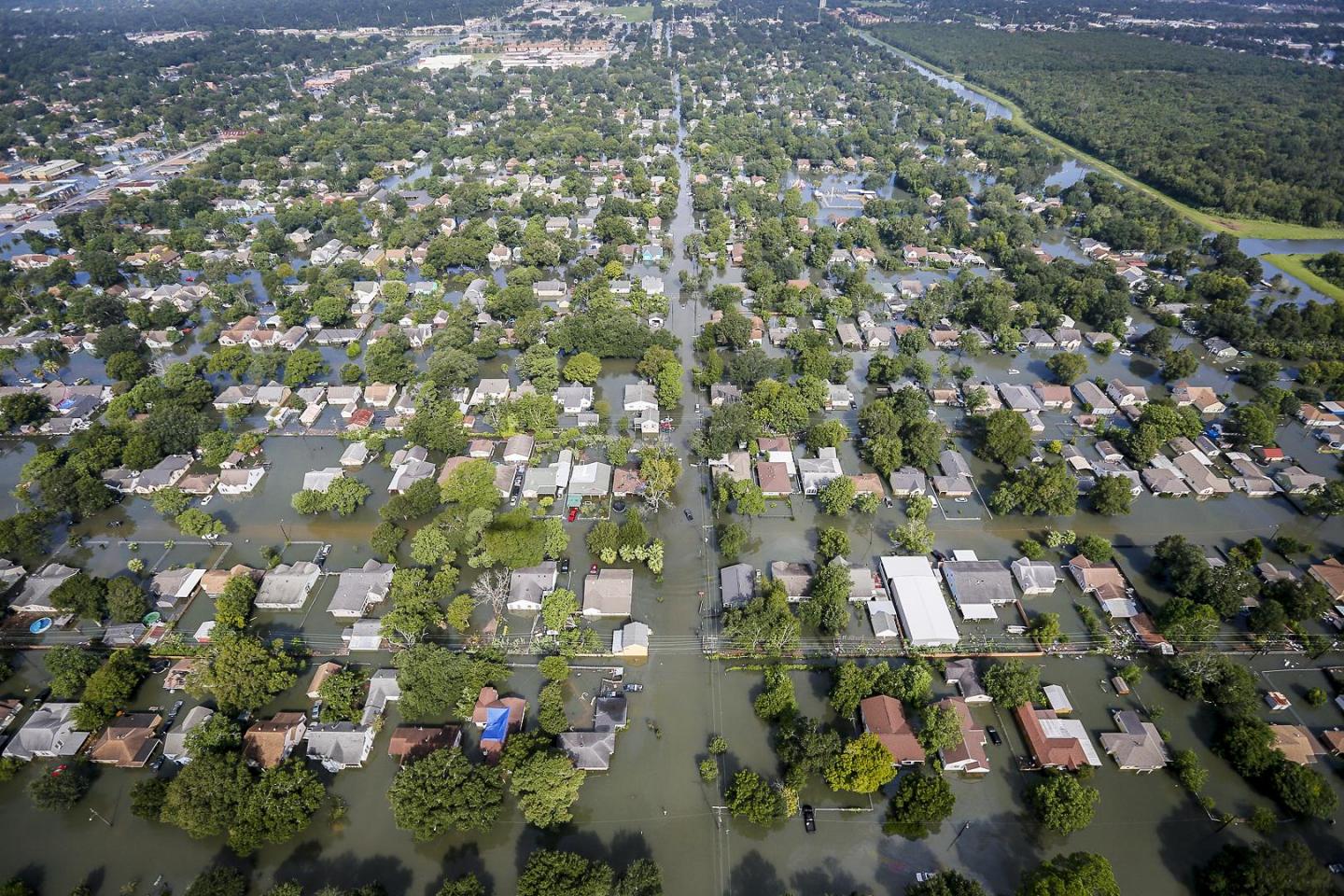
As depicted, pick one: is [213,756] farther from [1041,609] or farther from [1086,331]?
[1086,331]

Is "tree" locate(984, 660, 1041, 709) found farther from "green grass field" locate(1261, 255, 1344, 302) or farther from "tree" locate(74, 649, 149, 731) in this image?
"green grass field" locate(1261, 255, 1344, 302)

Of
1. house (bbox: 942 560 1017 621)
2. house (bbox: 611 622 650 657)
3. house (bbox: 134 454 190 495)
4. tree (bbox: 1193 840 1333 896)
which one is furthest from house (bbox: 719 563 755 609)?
house (bbox: 134 454 190 495)

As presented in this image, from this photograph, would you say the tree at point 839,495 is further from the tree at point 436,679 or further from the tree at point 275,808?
the tree at point 275,808

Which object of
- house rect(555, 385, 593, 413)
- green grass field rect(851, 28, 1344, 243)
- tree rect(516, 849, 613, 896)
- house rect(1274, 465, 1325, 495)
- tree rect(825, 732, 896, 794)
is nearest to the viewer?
tree rect(516, 849, 613, 896)

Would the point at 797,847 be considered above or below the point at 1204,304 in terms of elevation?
below

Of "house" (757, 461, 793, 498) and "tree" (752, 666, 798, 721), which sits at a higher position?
"house" (757, 461, 793, 498)

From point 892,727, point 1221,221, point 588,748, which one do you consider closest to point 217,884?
point 588,748

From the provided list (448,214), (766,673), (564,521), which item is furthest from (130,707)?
(448,214)

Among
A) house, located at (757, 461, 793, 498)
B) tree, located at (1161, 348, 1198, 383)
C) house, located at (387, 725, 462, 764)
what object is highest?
tree, located at (1161, 348, 1198, 383)

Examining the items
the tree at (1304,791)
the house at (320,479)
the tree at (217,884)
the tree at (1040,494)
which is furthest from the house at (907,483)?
the tree at (217,884)
